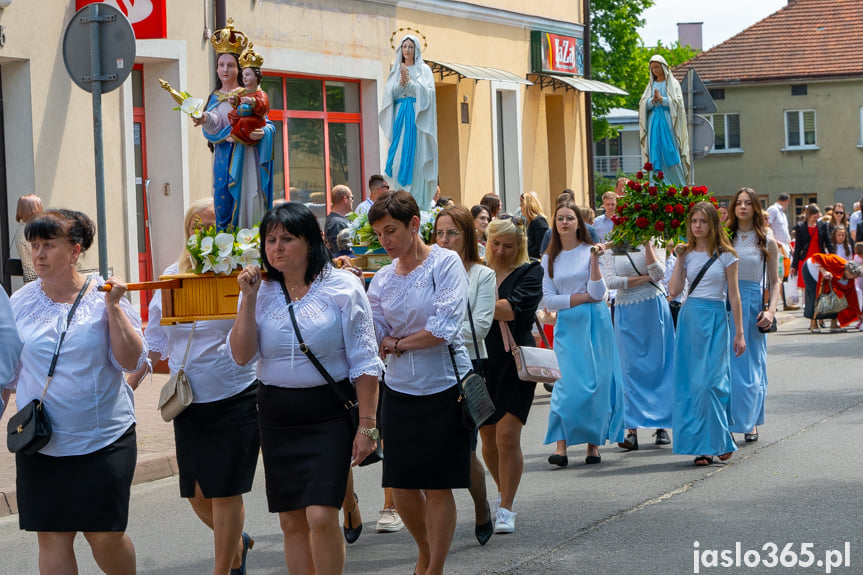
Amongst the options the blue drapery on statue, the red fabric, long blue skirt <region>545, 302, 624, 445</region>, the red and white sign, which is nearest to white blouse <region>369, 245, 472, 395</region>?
long blue skirt <region>545, 302, 624, 445</region>

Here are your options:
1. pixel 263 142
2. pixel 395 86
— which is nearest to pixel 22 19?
pixel 395 86

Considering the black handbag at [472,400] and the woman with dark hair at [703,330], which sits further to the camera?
the woman with dark hair at [703,330]

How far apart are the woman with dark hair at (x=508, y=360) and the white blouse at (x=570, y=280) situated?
158cm

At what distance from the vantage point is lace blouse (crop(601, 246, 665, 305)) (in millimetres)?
10766

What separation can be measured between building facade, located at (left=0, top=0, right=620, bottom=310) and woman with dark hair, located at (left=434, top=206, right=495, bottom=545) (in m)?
7.32

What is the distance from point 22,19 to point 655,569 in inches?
429

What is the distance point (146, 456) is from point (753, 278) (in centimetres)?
512

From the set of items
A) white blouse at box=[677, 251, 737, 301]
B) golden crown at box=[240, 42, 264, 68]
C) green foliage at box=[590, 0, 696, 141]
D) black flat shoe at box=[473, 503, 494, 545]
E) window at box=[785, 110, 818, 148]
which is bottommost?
black flat shoe at box=[473, 503, 494, 545]

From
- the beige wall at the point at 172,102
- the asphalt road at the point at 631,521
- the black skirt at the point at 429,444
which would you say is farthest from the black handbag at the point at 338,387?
the beige wall at the point at 172,102

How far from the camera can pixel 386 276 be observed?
6.28 meters

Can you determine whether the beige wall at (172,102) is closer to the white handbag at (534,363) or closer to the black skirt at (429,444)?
the white handbag at (534,363)

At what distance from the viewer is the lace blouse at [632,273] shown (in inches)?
424

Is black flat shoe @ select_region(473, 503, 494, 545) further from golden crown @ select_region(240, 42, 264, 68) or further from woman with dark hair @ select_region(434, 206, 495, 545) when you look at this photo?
golden crown @ select_region(240, 42, 264, 68)

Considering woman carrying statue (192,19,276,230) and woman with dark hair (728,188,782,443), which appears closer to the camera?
woman carrying statue (192,19,276,230)
